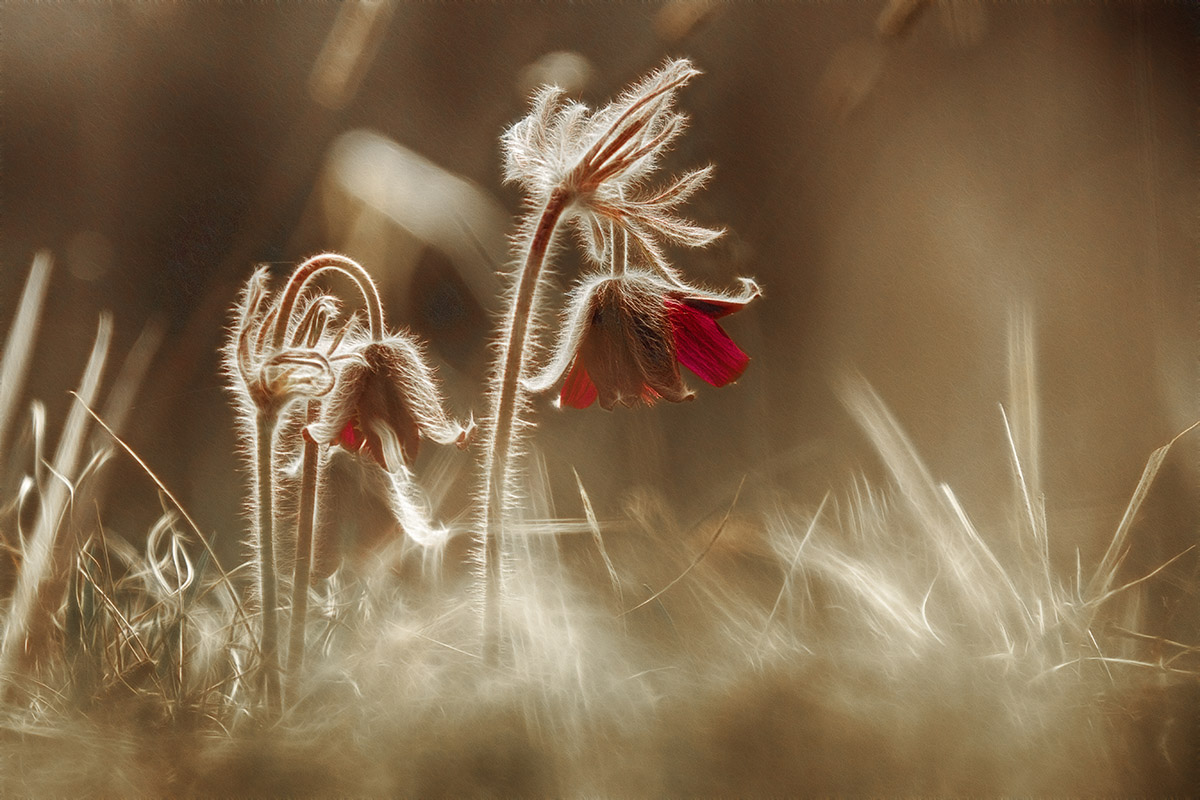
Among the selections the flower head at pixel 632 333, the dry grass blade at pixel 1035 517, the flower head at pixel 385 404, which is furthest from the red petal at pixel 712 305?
the dry grass blade at pixel 1035 517

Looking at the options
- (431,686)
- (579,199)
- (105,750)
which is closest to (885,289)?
(579,199)

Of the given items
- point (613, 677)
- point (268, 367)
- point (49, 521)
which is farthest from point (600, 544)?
point (49, 521)

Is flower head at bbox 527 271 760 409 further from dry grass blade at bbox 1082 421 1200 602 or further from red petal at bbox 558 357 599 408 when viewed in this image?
dry grass blade at bbox 1082 421 1200 602

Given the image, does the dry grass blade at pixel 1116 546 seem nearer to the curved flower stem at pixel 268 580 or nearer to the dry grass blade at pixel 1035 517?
the dry grass blade at pixel 1035 517

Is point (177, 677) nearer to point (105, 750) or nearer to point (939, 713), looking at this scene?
point (105, 750)

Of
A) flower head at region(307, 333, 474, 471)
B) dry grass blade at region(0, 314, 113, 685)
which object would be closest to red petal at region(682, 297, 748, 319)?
flower head at region(307, 333, 474, 471)
